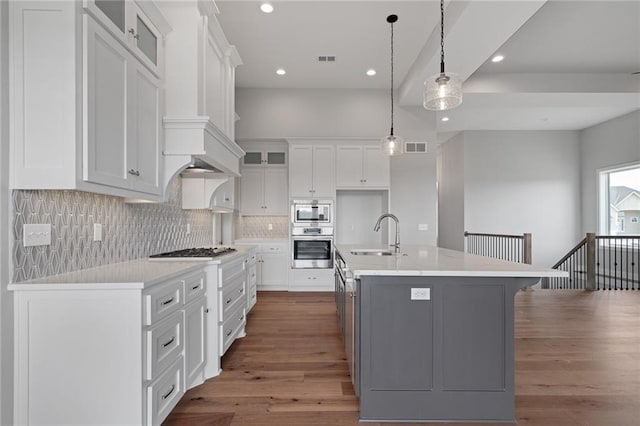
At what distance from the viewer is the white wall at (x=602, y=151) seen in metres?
6.38

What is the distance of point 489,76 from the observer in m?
4.96

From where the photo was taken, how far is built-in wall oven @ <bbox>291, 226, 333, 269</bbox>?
5281 millimetres

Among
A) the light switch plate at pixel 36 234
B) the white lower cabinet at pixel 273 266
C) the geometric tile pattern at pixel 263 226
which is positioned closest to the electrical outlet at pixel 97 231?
the light switch plate at pixel 36 234

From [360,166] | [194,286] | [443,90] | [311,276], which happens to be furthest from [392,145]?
[311,276]

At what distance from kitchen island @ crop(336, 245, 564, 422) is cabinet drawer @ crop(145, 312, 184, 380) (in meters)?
1.12

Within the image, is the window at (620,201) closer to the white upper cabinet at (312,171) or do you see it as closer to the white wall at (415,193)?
the white wall at (415,193)

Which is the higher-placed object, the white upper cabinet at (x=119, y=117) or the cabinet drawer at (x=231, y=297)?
the white upper cabinet at (x=119, y=117)

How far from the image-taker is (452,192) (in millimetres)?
8477

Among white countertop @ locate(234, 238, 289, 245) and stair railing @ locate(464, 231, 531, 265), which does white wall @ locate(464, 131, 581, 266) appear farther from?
white countertop @ locate(234, 238, 289, 245)

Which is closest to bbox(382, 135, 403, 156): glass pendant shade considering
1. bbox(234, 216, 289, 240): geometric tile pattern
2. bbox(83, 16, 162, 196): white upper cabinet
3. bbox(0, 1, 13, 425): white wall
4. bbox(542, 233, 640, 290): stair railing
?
bbox(83, 16, 162, 196): white upper cabinet

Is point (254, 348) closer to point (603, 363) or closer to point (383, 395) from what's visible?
point (383, 395)

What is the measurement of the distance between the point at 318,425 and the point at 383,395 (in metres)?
0.43

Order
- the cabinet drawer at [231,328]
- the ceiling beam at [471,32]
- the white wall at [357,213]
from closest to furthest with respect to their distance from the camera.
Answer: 1. the cabinet drawer at [231,328]
2. the ceiling beam at [471,32]
3. the white wall at [357,213]

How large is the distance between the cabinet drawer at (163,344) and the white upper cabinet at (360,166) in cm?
383
